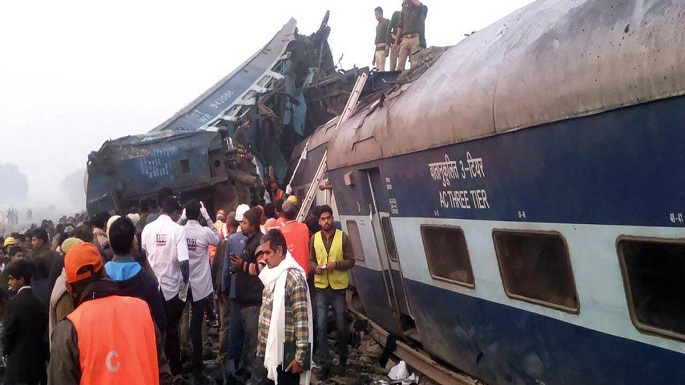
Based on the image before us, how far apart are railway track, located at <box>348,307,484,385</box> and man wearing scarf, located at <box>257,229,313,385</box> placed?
1.87 metres

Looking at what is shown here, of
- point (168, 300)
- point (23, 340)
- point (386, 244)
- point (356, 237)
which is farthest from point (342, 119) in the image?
point (23, 340)

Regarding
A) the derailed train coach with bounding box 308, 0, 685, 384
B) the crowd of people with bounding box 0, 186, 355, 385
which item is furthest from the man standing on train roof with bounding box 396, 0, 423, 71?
the derailed train coach with bounding box 308, 0, 685, 384

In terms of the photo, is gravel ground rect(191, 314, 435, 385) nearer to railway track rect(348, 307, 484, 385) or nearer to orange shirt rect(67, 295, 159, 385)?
railway track rect(348, 307, 484, 385)

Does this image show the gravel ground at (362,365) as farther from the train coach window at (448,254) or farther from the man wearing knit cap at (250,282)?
the train coach window at (448,254)

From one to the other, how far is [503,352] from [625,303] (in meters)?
1.63

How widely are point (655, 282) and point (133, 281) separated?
3.49m

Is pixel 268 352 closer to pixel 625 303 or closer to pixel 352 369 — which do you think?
pixel 625 303

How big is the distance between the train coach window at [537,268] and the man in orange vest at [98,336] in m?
2.39

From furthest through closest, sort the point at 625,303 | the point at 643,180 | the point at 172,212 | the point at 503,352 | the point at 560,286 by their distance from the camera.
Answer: the point at 172,212, the point at 503,352, the point at 560,286, the point at 625,303, the point at 643,180

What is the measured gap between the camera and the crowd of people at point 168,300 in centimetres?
321

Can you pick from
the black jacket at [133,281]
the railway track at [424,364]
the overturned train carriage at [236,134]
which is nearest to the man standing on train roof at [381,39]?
the overturned train carriage at [236,134]

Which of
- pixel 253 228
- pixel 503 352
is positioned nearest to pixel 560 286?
pixel 503 352

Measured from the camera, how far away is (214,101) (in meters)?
17.8

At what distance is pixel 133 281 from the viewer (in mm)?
4828
